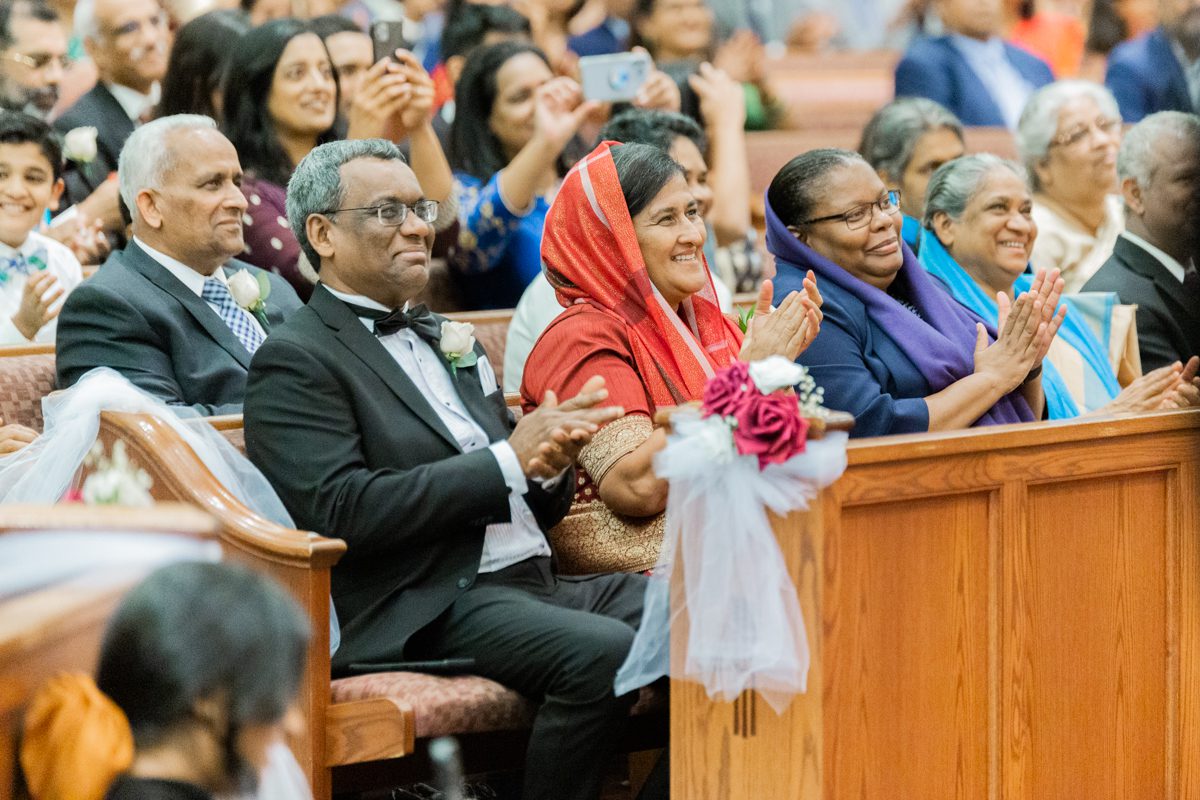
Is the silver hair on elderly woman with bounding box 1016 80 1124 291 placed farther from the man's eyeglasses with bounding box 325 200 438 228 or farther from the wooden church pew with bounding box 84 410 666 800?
the wooden church pew with bounding box 84 410 666 800

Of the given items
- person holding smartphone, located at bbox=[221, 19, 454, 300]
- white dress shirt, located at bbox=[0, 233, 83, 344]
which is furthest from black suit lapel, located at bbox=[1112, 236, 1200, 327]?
white dress shirt, located at bbox=[0, 233, 83, 344]

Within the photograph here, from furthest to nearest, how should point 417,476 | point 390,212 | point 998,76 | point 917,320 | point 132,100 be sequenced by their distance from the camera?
point 998,76
point 132,100
point 917,320
point 390,212
point 417,476

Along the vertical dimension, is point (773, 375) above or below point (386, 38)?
below

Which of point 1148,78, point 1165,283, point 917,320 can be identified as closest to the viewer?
point 917,320

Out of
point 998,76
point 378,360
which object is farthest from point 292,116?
point 998,76

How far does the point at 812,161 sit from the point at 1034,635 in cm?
118

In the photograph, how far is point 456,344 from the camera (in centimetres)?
338

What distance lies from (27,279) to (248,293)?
75 cm

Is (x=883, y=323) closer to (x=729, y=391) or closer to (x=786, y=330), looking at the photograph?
(x=786, y=330)

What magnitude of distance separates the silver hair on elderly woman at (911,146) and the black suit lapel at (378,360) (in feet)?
7.16

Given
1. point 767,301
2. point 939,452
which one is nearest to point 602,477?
point 767,301

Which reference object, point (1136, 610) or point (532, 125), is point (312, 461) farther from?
point (532, 125)

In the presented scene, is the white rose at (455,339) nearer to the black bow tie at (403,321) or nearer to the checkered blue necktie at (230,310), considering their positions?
the black bow tie at (403,321)

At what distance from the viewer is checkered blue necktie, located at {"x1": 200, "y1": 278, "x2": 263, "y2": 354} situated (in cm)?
390
